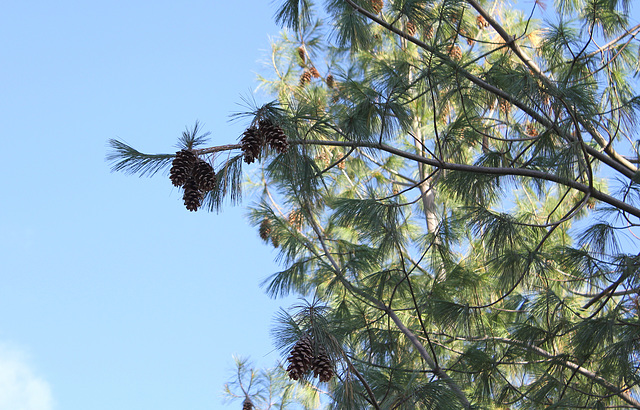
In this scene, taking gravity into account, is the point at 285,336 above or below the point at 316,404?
below

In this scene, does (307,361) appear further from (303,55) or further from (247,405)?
(303,55)

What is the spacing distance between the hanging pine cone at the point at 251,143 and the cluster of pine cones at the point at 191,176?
0.16m

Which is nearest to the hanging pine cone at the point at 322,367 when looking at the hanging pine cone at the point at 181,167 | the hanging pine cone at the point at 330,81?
the hanging pine cone at the point at 181,167

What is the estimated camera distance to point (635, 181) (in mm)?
3541

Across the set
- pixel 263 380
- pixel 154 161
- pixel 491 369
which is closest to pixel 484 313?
pixel 491 369

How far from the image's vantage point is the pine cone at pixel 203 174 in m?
2.79

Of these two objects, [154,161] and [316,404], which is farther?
[316,404]

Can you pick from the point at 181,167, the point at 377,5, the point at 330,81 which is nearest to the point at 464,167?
the point at 181,167

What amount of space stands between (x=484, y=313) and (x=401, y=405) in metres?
2.34

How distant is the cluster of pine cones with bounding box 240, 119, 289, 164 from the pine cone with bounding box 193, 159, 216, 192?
0.15 meters

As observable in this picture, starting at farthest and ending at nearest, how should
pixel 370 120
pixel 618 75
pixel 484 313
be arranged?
pixel 484 313 < pixel 618 75 < pixel 370 120

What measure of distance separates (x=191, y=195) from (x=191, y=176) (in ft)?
0.25

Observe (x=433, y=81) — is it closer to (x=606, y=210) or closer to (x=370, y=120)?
(x=370, y=120)

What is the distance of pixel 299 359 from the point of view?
8.39 feet
